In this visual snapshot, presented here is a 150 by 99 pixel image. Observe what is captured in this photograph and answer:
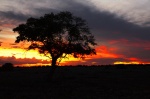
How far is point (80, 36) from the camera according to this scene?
201 ft

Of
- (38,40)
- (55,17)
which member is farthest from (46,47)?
(55,17)

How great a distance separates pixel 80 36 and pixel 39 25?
8.08 meters
